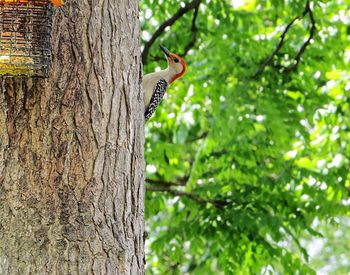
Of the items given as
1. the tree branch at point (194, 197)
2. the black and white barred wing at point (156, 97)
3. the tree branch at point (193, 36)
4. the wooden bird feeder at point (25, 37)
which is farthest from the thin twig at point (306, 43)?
the wooden bird feeder at point (25, 37)

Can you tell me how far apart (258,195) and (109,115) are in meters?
4.66

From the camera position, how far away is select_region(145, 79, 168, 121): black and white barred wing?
20.6 feet

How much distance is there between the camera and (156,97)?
6445 mm

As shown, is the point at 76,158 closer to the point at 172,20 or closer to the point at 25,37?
the point at 25,37

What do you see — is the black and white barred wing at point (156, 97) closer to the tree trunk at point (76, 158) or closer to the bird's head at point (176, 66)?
the bird's head at point (176, 66)

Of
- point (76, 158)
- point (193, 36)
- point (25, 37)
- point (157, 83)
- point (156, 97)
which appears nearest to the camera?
point (76, 158)

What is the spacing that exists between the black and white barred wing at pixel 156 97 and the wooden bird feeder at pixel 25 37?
2.65m

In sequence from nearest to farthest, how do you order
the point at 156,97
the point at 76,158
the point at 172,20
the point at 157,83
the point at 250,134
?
the point at 76,158 → the point at 156,97 → the point at 157,83 → the point at 172,20 → the point at 250,134

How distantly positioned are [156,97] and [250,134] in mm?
2591

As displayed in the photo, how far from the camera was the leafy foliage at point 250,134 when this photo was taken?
305 inches

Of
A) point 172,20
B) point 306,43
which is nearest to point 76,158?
point 172,20

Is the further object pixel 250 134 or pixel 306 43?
pixel 250 134

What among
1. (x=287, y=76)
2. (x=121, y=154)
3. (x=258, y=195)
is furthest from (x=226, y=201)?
(x=121, y=154)

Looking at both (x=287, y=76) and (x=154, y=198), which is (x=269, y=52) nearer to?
(x=287, y=76)
